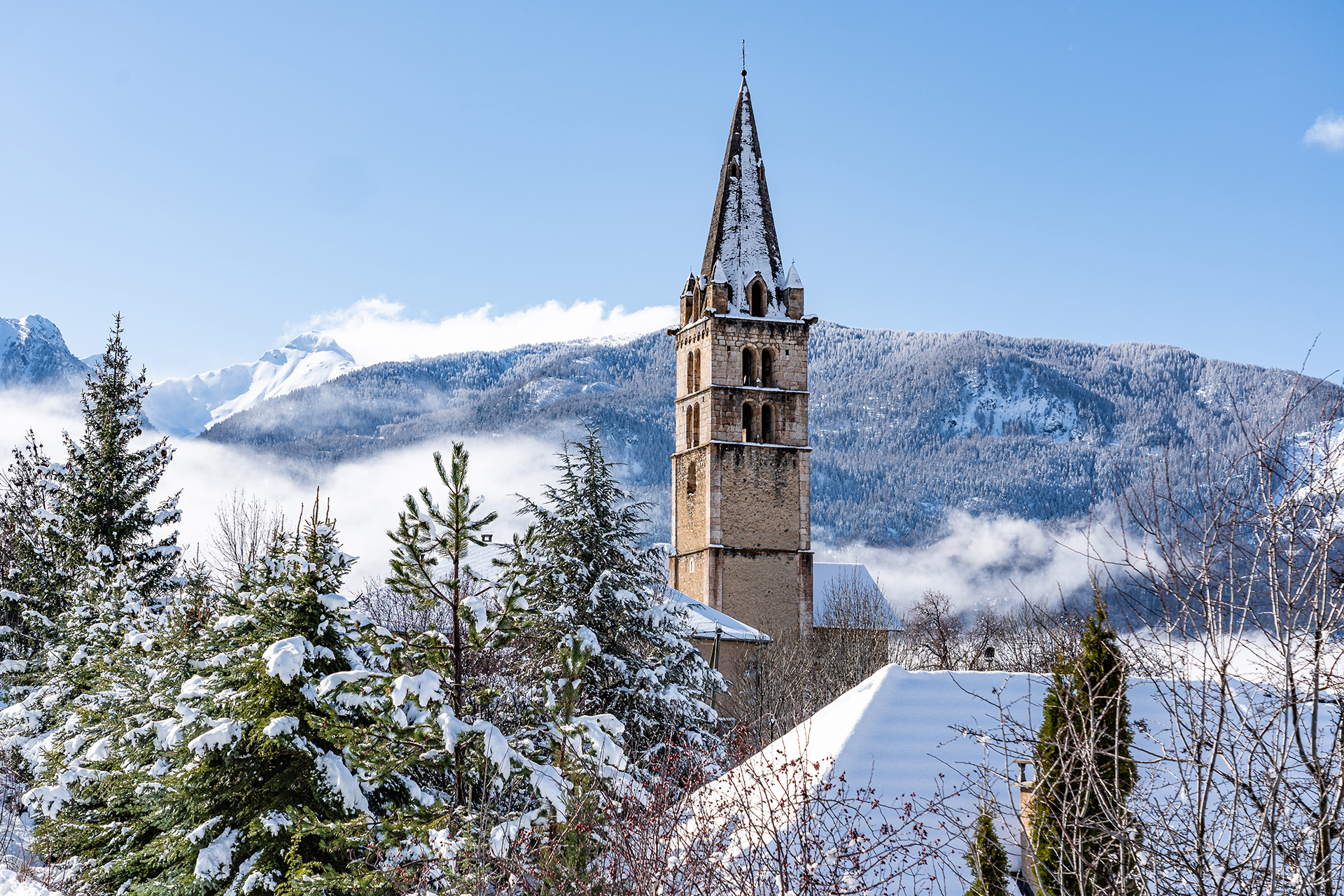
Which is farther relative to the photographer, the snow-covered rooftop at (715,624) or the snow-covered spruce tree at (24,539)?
the snow-covered rooftop at (715,624)

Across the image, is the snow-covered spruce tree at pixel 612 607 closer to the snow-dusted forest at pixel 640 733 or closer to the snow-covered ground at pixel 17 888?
the snow-dusted forest at pixel 640 733

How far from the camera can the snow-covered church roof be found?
4928cm

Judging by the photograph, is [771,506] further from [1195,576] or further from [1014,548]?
[1014,548]

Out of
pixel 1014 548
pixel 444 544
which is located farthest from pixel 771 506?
pixel 1014 548

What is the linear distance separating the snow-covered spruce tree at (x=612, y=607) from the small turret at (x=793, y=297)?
28.0m

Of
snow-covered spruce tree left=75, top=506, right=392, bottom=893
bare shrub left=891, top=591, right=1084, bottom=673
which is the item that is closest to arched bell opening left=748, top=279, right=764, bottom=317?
bare shrub left=891, top=591, right=1084, bottom=673

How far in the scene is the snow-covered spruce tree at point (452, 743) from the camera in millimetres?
10531

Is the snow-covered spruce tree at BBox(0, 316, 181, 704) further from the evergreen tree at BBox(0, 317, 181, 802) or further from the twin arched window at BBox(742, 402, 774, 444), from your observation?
the twin arched window at BBox(742, 402, 774, 444)

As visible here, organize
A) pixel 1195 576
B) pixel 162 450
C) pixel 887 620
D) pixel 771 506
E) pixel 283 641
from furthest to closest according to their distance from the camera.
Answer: pixel 887 620
pixel 771 506
pixel 162 450
pixel 283 641
pixel 1195 576

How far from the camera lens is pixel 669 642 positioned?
2114 centimetres

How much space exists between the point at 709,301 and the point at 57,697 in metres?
32.1

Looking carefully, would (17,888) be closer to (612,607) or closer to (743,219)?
(612,607)

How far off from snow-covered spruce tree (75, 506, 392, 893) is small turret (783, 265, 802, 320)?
36.7 metres

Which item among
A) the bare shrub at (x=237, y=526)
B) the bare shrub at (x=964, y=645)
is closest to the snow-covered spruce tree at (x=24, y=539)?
the bare shrub at (x=237, y=526)
